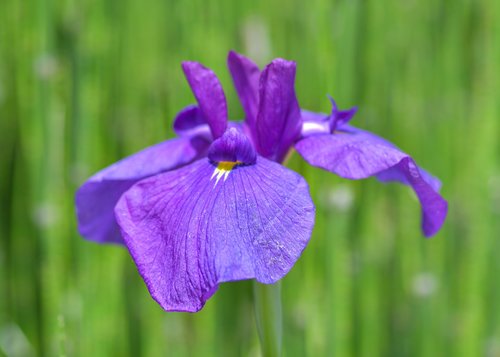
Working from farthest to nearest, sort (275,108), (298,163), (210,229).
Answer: (298,163) → (275,108) → (210,229)

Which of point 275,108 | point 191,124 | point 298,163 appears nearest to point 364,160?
point 275,108

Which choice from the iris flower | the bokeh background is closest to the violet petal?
the iris flower

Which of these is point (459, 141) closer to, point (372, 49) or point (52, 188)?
point (372, 49)

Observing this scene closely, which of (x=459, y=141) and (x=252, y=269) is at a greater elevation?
(x=252, y=269)

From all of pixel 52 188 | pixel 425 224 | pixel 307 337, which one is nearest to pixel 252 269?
pixel 425 224

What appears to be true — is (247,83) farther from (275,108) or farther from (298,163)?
(298,163)

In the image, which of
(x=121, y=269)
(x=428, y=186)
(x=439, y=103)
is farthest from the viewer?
(x=439, y=103)
